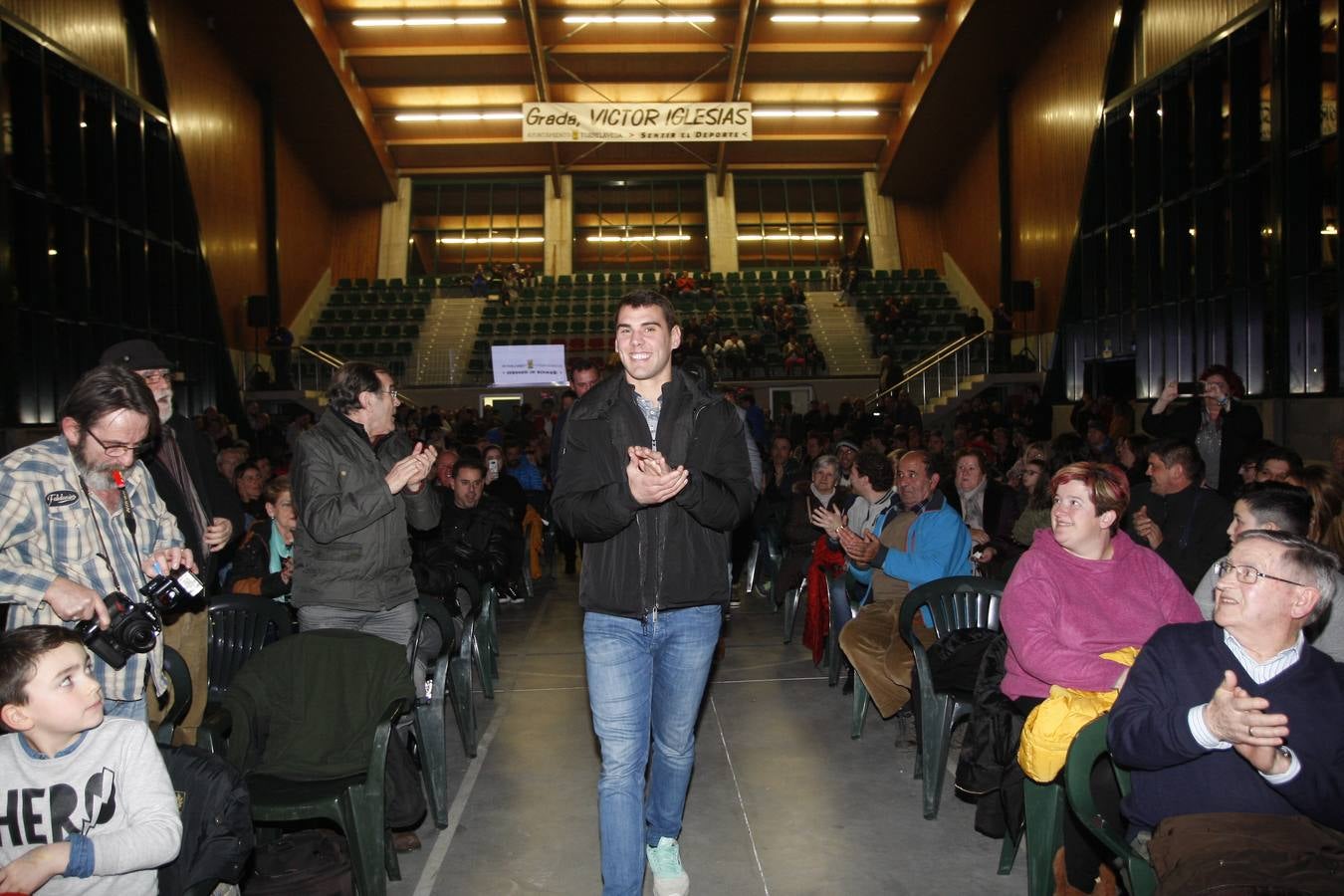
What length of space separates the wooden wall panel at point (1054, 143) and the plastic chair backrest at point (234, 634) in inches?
673

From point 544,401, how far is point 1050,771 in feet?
49.0

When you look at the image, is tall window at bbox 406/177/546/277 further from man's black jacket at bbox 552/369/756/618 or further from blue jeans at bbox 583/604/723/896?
blue jeans at bbox 583/604/723/896

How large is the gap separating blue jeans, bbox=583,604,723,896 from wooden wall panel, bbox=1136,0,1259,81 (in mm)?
13092

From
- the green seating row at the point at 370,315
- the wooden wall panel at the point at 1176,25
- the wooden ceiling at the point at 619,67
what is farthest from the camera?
the green seating row at the point at 370,315

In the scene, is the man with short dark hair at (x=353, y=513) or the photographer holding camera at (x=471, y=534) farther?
the photographer holding camera at (x=471, y=534)

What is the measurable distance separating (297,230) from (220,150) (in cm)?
461

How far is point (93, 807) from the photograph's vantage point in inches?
88.1

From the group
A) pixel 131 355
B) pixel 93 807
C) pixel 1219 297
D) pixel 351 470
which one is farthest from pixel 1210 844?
pixel 1219 297

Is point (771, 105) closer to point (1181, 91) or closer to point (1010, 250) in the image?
point (1010, 250)

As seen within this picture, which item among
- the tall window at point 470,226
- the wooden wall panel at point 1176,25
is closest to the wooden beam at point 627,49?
the tall window at point 470,226

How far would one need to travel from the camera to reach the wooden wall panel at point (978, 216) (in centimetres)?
2359

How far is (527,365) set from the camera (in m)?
21.7

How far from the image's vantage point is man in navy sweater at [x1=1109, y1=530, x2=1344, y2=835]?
2258 mm

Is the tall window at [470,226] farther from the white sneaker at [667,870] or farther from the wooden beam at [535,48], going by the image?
the white sneaker at [667,870]
